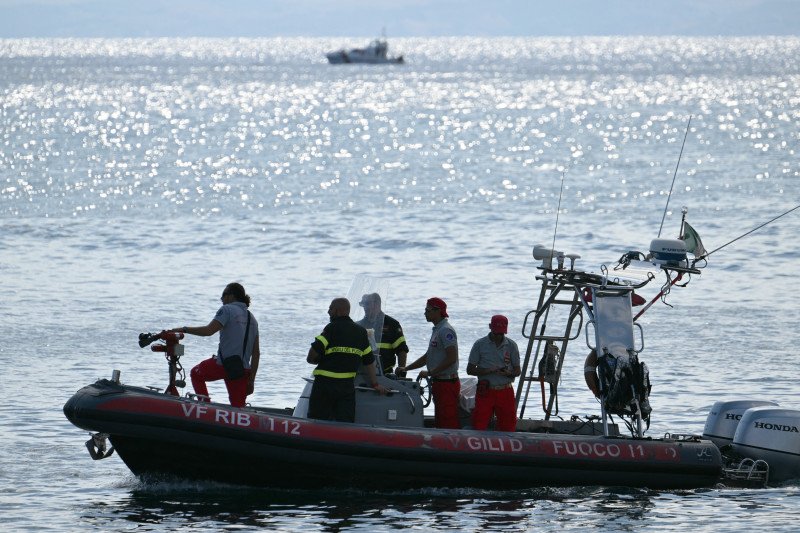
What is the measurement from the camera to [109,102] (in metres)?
88.1

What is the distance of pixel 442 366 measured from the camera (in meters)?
12.5

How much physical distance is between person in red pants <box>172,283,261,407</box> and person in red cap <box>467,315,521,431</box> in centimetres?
175

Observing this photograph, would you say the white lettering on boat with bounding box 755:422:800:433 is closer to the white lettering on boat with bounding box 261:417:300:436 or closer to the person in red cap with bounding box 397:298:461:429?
the person in red cap with bounding box 397:298:461:429

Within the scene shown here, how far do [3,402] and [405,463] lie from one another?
5226mm

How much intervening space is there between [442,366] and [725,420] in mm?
2613

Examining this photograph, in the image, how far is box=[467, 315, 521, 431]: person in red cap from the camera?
41.1 ft

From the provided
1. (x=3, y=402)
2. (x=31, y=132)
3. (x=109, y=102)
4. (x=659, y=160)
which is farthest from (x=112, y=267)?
(x=109, y=102)

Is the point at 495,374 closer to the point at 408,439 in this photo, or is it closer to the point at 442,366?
the point at 442,366

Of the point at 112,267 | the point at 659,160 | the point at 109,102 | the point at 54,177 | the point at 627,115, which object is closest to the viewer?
the point at 112,267

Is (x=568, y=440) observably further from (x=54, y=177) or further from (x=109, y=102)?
(x=109, y=102)

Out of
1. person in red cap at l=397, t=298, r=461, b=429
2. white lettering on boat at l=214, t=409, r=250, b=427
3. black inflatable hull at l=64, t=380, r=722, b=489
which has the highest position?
person in red cap at l=397, t=298, r=461, b=429

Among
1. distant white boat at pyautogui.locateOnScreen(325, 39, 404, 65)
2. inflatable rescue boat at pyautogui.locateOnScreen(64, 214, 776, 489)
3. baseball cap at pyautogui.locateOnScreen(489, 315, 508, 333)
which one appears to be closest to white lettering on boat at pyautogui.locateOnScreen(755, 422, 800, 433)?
inflatable rescue boat at pyautogui.locateOnScreen(64, 214, 776, 489)

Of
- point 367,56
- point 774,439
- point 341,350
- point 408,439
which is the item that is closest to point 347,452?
point 408,439

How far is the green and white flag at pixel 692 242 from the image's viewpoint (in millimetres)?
12852
